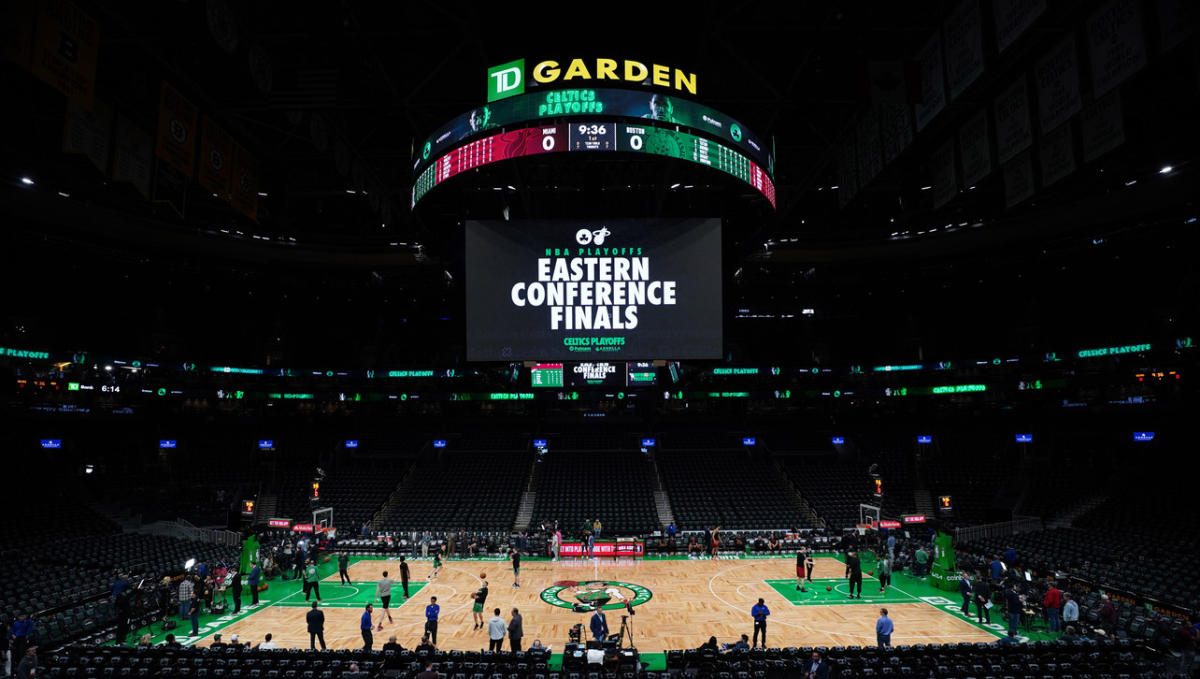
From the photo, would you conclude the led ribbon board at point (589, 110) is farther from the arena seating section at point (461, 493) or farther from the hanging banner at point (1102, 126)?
the arena seating section at point (461, 493)

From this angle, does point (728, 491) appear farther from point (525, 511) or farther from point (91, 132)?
point (91, 132)

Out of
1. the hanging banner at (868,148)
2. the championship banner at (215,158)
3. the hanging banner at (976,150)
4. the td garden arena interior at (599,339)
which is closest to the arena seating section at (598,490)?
the td garden arena interior at (599,339)

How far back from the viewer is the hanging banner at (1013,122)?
10961mm

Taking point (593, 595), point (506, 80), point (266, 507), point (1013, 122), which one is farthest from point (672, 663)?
point (266, 507)

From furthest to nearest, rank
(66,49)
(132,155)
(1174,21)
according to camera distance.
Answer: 1. (132,155)
2. (66,49)
3. (1174,21)

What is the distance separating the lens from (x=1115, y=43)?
875cm

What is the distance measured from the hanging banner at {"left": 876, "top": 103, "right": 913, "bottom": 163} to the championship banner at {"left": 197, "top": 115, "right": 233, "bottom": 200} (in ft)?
47.3

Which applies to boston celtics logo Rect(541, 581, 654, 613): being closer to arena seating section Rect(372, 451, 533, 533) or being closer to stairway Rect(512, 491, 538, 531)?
stairway Rect(512, 491, 538, 531)

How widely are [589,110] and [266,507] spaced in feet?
105

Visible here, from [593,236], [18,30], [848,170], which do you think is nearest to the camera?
[18,30]

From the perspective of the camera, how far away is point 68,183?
2255 cm

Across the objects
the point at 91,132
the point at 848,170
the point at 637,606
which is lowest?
the point at 637,606

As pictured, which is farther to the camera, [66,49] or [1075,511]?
[1075,511]

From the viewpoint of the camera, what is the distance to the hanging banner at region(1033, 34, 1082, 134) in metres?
9.70
